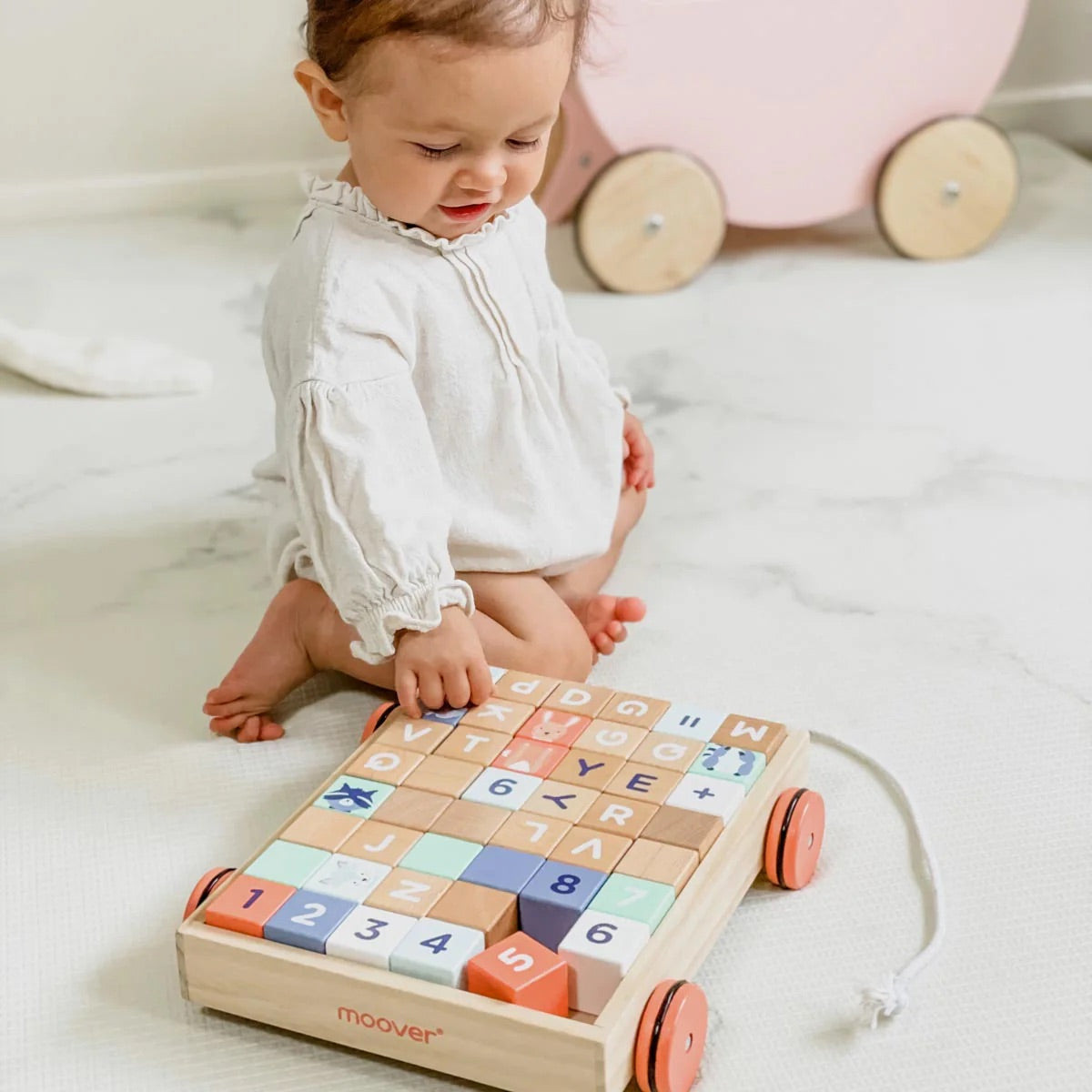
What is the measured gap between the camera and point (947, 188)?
1646mm

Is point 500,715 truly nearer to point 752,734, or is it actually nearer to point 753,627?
point 752,734

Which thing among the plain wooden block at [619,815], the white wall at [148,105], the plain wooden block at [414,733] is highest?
the white wall at [148,105]

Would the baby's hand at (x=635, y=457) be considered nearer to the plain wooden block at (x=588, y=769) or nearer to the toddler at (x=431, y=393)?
the toddler at (x=431, y=393)

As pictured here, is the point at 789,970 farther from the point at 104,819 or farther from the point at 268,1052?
the point at 104,819

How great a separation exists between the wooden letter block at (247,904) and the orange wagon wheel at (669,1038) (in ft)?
0.60

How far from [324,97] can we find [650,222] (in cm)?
73

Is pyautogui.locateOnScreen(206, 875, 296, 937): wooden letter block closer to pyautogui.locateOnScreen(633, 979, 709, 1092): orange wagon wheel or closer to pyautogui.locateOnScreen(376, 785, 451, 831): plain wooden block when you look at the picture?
pyautogui.locateOnScreen(376, 785, 451, 831): plain wooden block

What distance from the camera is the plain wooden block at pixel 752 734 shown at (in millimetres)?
858

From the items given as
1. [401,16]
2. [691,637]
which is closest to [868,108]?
[691,637]

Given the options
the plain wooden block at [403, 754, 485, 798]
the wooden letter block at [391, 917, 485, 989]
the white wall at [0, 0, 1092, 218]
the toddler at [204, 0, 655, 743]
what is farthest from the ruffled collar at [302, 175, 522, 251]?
the white wall at [0, 0, 1092, 218]

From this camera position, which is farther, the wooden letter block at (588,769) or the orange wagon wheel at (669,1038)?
the wooden letter block at (588,769)

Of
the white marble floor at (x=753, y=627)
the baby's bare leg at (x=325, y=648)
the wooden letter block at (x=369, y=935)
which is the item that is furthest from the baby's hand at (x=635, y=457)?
the wooden letter block at (x=369, y=935)

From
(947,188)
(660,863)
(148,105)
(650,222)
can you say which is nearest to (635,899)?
(660,863)

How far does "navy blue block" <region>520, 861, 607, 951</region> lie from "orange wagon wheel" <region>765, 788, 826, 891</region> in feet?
0.40
